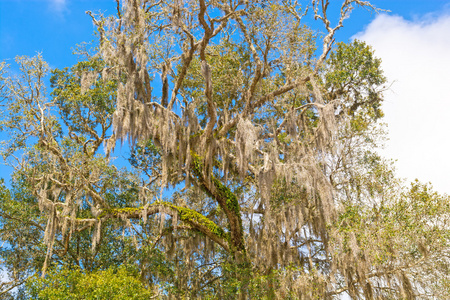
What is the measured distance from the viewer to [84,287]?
9.70 metres

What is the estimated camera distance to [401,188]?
11391 millimetres

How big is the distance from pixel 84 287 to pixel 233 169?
575 centimetres

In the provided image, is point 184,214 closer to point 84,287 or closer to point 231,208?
point 231,208

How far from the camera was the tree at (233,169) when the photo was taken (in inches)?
412

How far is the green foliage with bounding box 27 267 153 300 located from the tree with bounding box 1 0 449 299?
29.2 inches

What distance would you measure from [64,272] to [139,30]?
6.62 m

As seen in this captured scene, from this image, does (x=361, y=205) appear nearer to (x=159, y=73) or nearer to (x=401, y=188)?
(x=401, y=188)

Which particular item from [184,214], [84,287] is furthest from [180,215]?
[84,287]

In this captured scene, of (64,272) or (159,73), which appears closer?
(64,272)

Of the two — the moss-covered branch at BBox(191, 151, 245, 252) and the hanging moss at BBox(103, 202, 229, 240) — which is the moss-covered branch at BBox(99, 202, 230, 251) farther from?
the moss-covered branch at BBox(191, 151, 245, 252)

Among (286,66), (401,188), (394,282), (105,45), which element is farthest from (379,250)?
(105,45)

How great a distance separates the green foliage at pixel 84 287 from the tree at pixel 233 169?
0.74 m

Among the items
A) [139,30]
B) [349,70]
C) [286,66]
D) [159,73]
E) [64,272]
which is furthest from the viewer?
[349,70]

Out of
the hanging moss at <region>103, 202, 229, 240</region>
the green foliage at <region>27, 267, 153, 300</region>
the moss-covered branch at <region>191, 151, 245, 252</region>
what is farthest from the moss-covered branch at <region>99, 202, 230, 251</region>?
the green foliage at <region>27, 267, 153, 300</region>
